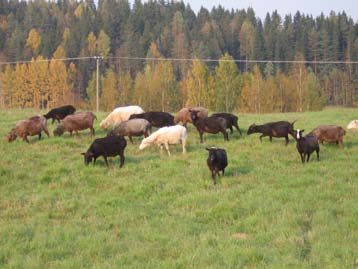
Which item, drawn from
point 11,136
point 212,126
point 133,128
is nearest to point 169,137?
point 133,128

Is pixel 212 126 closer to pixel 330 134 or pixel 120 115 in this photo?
pixel 330 134

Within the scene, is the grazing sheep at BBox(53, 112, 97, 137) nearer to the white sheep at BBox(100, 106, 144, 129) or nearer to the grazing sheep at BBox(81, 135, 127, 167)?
the white sheep at BBox(100, 106, 144, 129)

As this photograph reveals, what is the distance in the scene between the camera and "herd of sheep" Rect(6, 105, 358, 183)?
17.7 m

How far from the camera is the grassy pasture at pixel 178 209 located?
10031 mm

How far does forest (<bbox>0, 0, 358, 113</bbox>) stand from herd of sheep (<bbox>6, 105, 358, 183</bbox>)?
3138cm

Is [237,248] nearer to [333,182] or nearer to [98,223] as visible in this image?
[98,223]

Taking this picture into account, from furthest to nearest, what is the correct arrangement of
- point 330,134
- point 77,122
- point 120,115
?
point 120,115 → point 77,122 → point 330,134

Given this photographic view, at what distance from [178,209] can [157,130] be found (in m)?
7.96

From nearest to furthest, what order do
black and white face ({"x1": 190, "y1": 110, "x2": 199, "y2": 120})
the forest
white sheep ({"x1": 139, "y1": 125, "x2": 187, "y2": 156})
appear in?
1. white sheep ({"x1": 139, "y1": 125, "x2": 187, "y2": 156})
2. black and white face ({"x1": 190, "y1": 110, "x2": 199, "y2": 120})
3. the forest

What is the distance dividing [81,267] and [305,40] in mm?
113979

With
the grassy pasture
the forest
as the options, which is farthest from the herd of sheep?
the forest

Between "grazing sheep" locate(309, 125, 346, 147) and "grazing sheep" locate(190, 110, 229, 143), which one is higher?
"grazing sheep" locate(190, 110, 229, 143)

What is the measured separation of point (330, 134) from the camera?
20.8 meters

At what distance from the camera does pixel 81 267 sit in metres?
9.62
